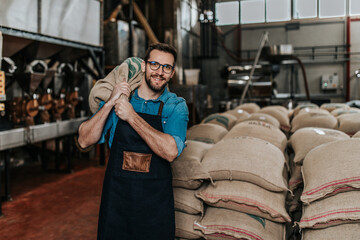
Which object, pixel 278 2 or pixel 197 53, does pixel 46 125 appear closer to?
pixel 197 53

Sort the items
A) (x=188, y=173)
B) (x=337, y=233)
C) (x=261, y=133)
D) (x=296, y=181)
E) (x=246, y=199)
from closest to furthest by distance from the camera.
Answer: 1. (x=337, y=233)
2. (x=246, y=199)
3. (x=188, y=173)
4. (x=296, y=181)
5. (x=261, y=133)

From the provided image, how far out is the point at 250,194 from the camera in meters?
1.85

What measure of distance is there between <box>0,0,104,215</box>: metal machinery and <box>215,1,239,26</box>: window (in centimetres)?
620

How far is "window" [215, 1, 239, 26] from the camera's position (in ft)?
33.4

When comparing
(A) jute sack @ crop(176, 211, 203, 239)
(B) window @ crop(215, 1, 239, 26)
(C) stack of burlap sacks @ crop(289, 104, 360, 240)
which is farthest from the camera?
(B) window @ crop(215, 1, 239, 26)

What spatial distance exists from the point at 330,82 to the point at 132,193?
32.4 feet

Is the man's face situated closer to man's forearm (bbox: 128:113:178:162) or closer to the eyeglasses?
the eyeglasses

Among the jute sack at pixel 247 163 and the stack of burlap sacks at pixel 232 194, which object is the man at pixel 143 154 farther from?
the jute sack at pixel 247 163

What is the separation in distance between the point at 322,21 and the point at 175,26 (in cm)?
507

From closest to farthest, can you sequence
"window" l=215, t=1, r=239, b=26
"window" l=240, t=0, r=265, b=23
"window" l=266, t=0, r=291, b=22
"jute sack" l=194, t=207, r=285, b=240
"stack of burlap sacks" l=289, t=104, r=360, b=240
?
"stack of burlap sacks" l=289, t=104, r=360, b=240 < "jute sack" l=194, t=207, r=285, b=240 < "window" l=215, t=1, r=239, b=26 < "window" l=266, t=0, r=291, b=22 < "window" l=240, t=0, r=265, b=23

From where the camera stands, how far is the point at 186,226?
189 centimetres

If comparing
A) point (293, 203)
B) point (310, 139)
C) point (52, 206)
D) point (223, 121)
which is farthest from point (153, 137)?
point (223, 121)

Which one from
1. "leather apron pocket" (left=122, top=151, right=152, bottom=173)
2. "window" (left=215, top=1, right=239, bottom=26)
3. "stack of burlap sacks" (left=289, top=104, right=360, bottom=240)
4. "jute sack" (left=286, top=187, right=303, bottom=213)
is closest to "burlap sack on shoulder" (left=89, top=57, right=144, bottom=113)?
"leather apron pocket" (left=122, top=151, right=152, bottom=173)

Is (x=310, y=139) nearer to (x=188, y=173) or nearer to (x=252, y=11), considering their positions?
(x=188, y=173)
